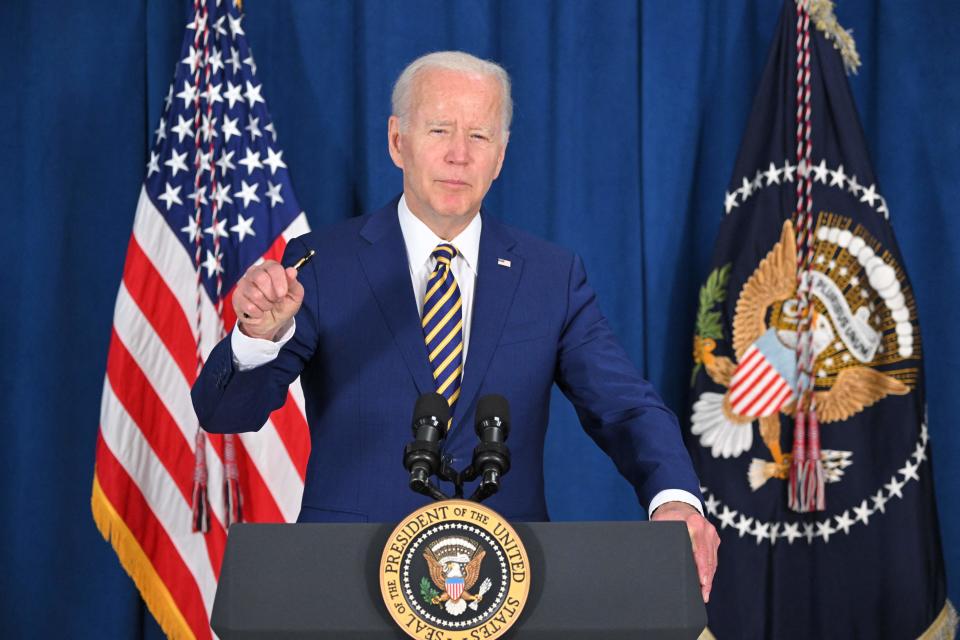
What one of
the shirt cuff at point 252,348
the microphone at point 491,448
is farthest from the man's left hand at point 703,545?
the shirt cuff at point 252,348

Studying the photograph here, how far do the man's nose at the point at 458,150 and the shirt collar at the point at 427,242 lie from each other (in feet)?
0.49

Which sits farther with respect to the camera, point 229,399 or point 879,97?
point 879,97

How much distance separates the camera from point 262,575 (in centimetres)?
133

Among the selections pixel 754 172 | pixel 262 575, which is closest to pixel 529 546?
pixel 262 575

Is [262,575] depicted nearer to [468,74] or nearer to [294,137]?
[468,74]

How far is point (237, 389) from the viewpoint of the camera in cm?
177

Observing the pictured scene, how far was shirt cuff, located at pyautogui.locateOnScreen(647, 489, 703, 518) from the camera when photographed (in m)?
1.70

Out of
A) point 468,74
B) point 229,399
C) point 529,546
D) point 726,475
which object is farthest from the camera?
point 726,475

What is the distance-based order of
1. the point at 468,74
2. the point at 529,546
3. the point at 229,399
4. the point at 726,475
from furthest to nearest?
1. the point at 726,475
2. the point at 468,74
3. the point at 229,399
4. the point at 529,546

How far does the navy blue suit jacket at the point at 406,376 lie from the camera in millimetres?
1925

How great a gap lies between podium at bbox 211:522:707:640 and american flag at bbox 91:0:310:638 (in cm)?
212

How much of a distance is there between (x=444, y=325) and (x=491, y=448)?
66 cm

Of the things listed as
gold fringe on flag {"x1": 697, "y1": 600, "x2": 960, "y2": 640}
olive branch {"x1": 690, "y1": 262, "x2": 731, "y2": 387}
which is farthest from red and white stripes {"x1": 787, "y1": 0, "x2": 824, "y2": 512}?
gold fringe on flag {"x1": 697, "y1": 600, "x2": 960, "y2": 640}

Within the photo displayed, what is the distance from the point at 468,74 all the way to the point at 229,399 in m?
0.77
